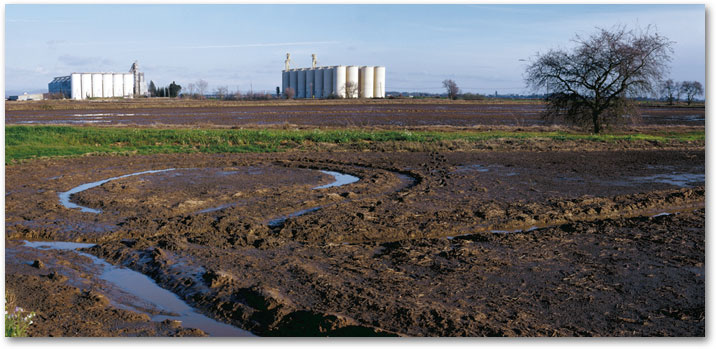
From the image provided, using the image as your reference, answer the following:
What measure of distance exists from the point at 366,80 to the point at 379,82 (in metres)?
3.16

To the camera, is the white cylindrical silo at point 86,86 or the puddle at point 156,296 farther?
the white cylindrical silo at point 86,86

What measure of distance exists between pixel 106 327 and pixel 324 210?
7.41 m

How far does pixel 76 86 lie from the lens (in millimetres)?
127750

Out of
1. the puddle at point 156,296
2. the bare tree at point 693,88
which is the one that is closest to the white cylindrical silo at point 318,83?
the bare tree at point 693,88

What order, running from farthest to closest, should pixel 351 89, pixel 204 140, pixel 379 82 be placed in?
1. pixel 379 82
2. pixel 351 89
3. pixel 204 140

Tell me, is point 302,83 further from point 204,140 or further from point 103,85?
point 204,140

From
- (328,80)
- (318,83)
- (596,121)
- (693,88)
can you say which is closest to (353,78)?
(328,80)

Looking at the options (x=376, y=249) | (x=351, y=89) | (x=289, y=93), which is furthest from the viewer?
(x=289, y=93)

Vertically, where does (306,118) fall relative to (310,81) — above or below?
below

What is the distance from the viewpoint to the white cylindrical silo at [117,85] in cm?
13125

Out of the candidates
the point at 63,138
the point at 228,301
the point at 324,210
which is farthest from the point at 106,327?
the point at 63,138

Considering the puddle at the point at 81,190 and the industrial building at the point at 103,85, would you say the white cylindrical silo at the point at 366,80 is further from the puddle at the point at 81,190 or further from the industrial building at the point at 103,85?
the puddle at the point at 81,190

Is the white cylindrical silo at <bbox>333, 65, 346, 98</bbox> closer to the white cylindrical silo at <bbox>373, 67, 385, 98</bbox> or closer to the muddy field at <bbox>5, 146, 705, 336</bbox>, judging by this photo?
the white cylindrical silo at <bbox>373, 67, 385, 98</bbox>

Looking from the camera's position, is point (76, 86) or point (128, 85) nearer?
point (76, 86)
